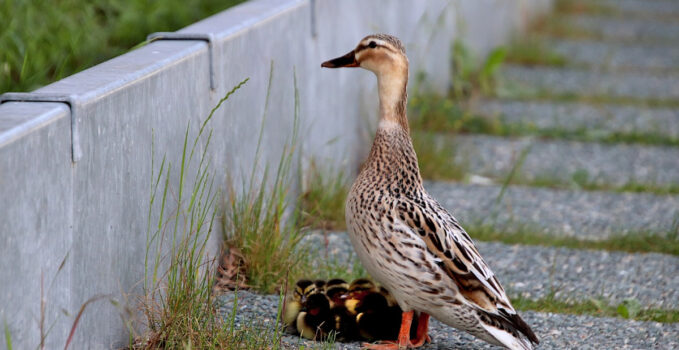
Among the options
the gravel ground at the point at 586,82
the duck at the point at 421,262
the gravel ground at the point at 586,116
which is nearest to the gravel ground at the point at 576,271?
the duck at the point at 421,262

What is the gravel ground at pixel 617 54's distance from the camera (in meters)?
12.5

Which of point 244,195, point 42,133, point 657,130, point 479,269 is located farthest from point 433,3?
point 42,133

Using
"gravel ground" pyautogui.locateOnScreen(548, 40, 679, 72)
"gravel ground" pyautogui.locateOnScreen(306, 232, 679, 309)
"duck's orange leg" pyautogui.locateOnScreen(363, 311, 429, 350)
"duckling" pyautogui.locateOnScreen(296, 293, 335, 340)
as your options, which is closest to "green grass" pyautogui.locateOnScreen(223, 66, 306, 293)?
"gravel ground" pyautogui.locateOnScreen(306, 232, 679, 309)

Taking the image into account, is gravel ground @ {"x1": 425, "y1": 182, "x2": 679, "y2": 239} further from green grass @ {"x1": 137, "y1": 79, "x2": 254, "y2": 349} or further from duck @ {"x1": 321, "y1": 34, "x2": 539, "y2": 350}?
green grass @ {"x1": 137, "y1": 79, "x2": 254, "y2": 349}

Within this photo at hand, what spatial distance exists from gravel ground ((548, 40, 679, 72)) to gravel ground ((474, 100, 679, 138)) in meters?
2.09

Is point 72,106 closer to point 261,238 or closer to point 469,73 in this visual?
point 261,238

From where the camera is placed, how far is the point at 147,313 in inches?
167

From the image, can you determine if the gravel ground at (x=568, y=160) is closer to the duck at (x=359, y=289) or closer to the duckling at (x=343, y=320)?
the duck at (x=359, y=289)

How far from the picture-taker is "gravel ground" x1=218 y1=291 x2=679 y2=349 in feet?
15.7

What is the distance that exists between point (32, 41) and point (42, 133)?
381 cm

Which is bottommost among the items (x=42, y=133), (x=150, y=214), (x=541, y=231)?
(x=541, y=231)

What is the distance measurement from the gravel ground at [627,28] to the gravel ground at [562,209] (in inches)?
276

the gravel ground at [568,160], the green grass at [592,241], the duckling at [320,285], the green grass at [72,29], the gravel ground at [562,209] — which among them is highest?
the green grass at [72,29]

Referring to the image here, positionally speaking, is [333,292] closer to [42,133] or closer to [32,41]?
[42,133]
